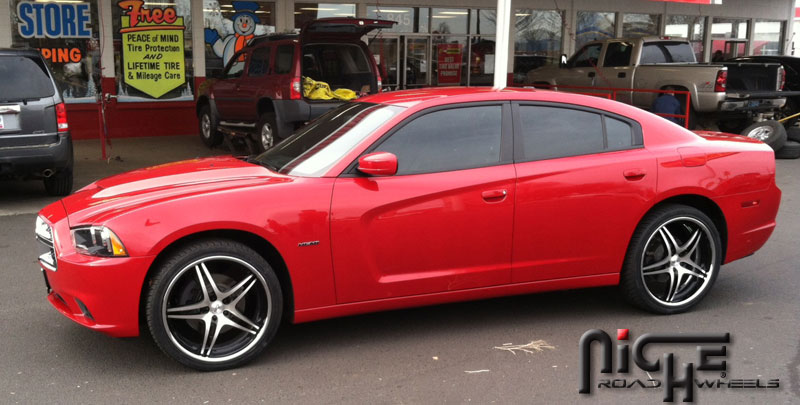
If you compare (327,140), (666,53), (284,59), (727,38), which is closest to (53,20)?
(284,59)

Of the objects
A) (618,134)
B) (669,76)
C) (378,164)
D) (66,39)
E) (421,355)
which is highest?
(66,39)

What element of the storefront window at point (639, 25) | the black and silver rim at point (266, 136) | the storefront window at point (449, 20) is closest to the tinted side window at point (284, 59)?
the black and silver rim at point (266, 136)

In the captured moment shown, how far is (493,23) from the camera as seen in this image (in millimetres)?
20359

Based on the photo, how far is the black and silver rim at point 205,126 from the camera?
592 inches

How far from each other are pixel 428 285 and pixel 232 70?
33.7 feet

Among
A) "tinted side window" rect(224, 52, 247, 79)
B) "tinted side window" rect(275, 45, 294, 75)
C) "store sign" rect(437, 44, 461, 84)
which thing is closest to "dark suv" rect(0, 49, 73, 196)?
"tinted side window" rect(275, 45, 294, 75)

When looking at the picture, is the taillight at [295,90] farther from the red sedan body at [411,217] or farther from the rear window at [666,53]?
the rear window at [666,53]

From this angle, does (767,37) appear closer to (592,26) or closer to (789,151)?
(592,26)

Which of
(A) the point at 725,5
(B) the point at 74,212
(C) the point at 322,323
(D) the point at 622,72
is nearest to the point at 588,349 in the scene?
(C) the point at 322,323

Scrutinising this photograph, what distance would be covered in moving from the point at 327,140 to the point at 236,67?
31.3 ft

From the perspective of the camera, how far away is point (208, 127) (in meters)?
15.1

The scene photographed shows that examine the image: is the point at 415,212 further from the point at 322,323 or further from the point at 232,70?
the point at 232,70

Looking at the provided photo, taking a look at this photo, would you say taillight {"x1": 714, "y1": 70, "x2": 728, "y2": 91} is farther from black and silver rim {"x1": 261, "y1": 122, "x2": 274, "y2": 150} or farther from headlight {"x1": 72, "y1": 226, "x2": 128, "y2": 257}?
headlight {"x1": 72, "y1": 226, "x2": 128, "y2": 257}

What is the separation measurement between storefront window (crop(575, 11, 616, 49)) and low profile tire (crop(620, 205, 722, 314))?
1730 cm
